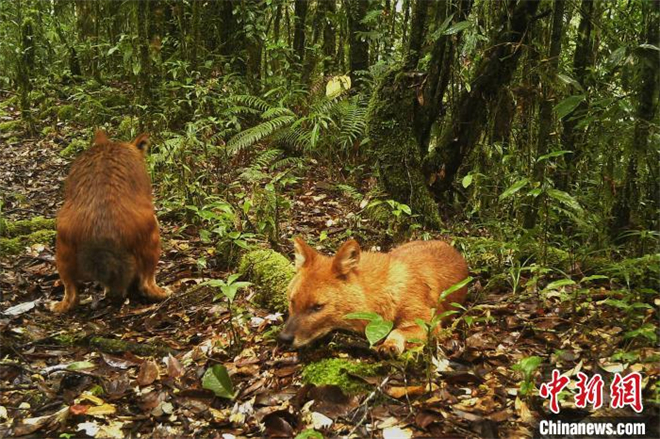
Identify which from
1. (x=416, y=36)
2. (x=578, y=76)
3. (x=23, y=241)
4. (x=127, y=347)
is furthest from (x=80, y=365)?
(x=578, y=76)

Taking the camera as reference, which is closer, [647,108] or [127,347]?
[127,347]

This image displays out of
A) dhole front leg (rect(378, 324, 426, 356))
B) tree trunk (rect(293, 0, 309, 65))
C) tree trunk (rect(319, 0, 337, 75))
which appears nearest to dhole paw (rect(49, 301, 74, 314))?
dhole front leg (rect(378, 324, 426, 356))

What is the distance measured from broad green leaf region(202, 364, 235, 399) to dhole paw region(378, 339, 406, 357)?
1.11 meters

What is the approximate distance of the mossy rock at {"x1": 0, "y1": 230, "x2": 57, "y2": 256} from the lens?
7.30m

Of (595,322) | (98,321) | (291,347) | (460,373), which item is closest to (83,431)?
(291,347)

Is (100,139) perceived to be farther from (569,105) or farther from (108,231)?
(569,105)

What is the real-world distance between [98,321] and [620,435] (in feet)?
15.6

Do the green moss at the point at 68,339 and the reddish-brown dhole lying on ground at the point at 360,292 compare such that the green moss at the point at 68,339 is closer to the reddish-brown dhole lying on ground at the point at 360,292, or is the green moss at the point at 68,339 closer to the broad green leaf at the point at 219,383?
the broad green leaf at the point at 219,383

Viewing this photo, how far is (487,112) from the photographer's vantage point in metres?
6.80

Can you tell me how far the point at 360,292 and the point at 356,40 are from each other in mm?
8215

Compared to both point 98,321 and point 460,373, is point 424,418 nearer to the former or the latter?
point 460,373

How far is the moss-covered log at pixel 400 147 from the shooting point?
22.9 feet

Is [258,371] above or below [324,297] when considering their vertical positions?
below

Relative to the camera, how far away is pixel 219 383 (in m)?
3.97
